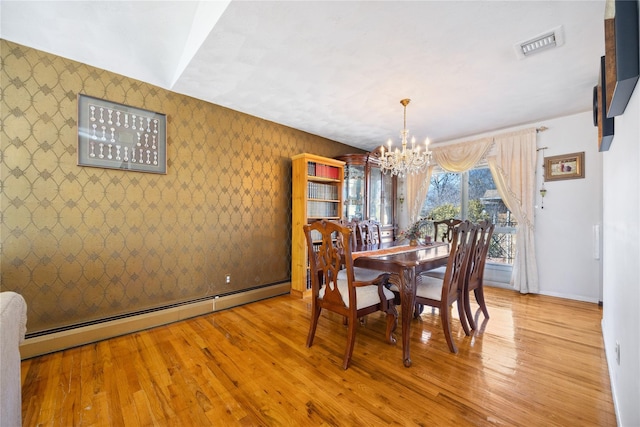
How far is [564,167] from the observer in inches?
140

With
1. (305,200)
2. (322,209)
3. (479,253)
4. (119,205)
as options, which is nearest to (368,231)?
(322,209)

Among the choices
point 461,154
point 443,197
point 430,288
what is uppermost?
point 461,154

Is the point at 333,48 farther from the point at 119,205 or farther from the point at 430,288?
the point at 119,205

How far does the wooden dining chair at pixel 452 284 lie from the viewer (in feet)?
6.93

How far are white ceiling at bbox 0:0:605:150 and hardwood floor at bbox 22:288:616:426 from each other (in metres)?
2.48

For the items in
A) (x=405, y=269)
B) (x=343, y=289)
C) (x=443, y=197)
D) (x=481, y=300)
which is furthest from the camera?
(x=443, y=197)

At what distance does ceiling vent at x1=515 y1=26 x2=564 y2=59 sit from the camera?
1.96 m

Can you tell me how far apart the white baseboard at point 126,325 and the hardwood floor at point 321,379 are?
0.30ft

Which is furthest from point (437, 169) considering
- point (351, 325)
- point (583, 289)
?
point (351, 325)

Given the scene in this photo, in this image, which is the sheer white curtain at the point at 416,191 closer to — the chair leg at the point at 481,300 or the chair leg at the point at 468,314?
the chair leg at the point at 481,300

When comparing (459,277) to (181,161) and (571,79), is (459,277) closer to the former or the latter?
(571,79)

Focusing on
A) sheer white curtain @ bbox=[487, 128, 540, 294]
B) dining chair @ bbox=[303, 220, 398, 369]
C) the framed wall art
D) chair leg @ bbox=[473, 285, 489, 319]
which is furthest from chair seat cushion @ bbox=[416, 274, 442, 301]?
the framed wall art

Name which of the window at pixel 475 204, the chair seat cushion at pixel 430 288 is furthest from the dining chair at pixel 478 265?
the window at pixel 475 204

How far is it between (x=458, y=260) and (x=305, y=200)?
6.75 feet
